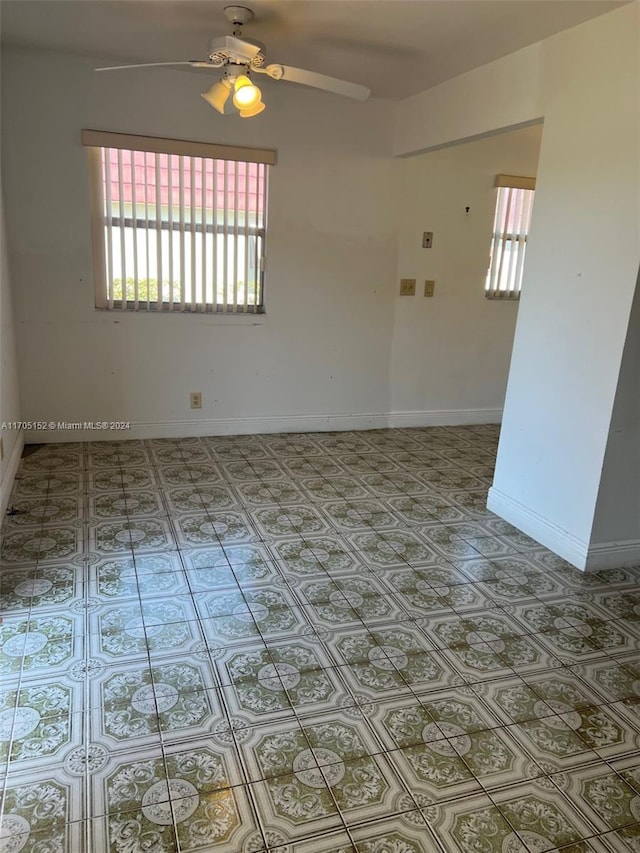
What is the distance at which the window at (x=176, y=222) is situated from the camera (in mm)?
3807

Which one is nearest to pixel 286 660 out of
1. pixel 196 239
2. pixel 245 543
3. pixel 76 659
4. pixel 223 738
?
pixel 223 738

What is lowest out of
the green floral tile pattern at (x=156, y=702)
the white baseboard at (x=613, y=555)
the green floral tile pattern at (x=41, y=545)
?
the green floral tile pattern at (x=156, y=702)

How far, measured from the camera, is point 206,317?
13.7ft

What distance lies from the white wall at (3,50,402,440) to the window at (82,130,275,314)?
0.09 meters

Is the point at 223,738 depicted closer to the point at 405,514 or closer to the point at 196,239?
the point at 405,514

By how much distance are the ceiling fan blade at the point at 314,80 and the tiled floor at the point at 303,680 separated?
202 cm

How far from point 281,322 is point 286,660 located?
281 centimetres

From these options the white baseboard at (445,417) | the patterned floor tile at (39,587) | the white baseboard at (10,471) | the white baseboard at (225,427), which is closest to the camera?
the patterned floor tile at (39,587)

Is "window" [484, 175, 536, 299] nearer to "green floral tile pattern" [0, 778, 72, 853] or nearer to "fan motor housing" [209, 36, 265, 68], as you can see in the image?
"fan motor housing" [209, 36, 265, 68]

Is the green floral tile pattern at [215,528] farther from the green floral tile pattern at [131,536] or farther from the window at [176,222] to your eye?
the window at [176,222]

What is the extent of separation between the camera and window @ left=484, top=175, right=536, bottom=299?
15.7 feet

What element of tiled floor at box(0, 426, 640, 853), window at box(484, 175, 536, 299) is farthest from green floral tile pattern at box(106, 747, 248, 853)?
window at box(484, 175, 536, 299)

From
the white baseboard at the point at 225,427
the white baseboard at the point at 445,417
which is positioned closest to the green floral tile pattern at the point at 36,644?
the white baseboard at the point at 225,427

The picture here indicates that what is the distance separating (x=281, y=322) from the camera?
4.38 metres
